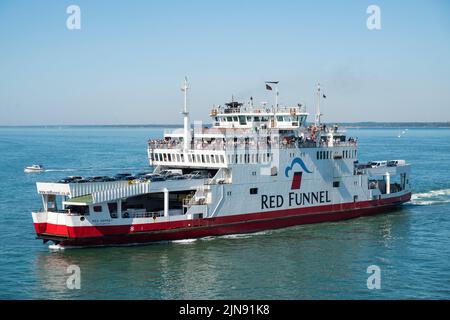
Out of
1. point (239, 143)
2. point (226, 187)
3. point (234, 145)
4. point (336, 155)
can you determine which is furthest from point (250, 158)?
point (336, 155)

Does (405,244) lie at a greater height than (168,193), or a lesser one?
lesser

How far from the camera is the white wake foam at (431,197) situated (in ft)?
164

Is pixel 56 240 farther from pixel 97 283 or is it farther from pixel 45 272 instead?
pixel 97 283

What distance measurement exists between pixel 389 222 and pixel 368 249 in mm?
9228

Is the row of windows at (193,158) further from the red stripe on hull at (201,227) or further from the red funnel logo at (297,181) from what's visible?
the red funnel logo at (297,181)

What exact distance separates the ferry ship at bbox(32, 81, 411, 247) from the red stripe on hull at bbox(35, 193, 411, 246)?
56mm

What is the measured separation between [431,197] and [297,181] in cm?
1807

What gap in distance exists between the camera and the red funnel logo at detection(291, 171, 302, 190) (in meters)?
40.1

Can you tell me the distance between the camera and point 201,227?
35844mm

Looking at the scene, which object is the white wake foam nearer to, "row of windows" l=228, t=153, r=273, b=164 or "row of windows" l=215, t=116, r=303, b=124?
"row of windows" l=215, t=116, r=303, b=124

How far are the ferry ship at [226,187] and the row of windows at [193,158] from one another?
0.22ft

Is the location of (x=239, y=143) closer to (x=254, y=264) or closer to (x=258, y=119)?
(x=258, y=119)

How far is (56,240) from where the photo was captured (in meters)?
32.6

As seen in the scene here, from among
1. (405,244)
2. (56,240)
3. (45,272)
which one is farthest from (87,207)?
(405,244)
